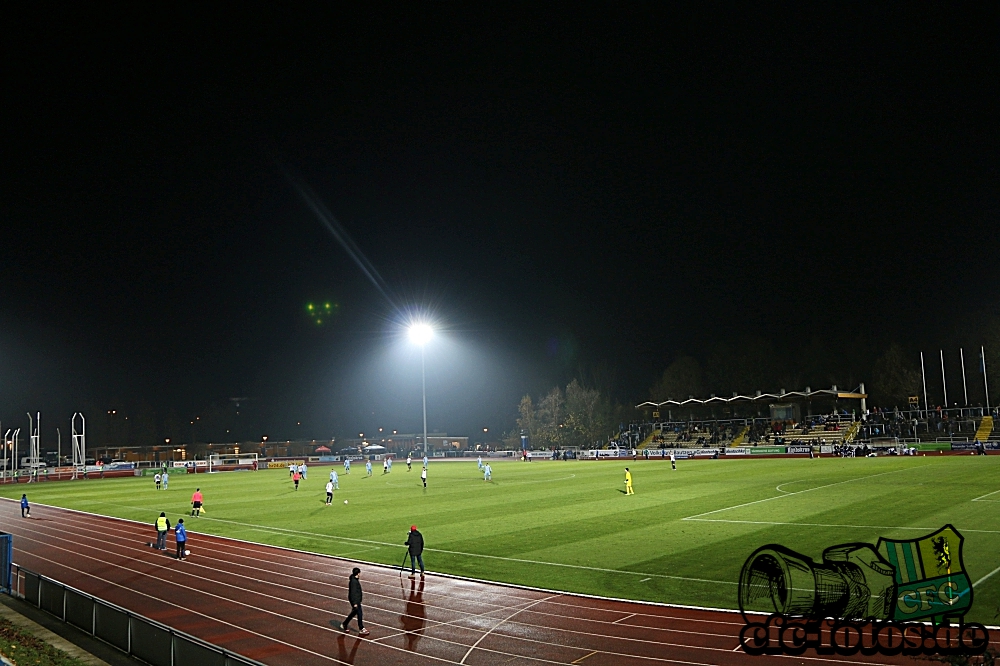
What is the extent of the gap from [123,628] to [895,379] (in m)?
108

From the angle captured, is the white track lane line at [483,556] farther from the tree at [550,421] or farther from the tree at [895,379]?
the tree at [895,379]

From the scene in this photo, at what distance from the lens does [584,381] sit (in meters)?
133

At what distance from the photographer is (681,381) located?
125375 millimetres

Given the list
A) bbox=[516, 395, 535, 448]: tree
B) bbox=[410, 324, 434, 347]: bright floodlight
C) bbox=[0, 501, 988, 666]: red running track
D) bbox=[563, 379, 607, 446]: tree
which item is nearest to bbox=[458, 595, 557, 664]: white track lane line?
bbox=[0, 501, 988, 666]: red running track

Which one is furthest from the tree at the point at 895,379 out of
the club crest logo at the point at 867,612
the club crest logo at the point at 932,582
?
the club crest logo at the point at 932,582

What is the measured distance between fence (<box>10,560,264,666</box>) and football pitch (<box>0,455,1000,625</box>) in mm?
8221

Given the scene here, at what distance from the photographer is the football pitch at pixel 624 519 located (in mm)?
19469

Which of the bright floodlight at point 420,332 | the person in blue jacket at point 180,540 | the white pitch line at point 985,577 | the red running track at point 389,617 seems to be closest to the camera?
the red running track at point 389,617

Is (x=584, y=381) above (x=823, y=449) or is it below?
above

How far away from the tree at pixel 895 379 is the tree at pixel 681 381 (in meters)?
27.7

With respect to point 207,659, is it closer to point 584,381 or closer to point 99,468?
point 99,468

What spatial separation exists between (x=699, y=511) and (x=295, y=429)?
148 m

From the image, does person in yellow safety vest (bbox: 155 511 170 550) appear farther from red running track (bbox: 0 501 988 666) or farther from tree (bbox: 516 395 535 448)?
tree (bbox: 516 395 535 448)

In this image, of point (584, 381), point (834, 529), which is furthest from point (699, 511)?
point (584, 381)
